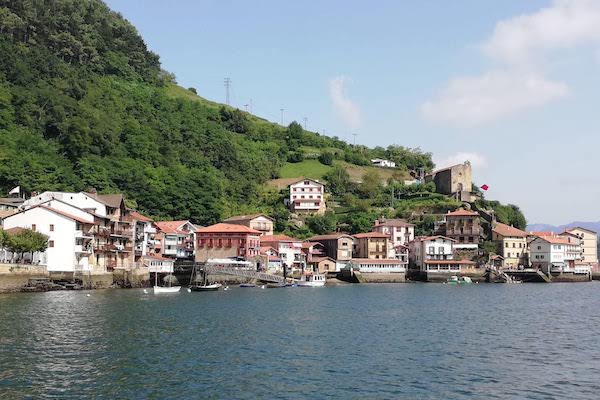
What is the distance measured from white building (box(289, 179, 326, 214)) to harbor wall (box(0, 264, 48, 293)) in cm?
7254

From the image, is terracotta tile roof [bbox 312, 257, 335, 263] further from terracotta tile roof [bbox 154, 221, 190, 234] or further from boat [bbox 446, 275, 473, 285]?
terracotta tile roof [bbox 154, 221, 190, 234]

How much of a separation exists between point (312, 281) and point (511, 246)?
46.2 meters

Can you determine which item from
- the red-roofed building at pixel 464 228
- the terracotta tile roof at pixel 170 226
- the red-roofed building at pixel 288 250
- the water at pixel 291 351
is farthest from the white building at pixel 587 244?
the water at pixel 291 351

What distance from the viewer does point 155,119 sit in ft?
524

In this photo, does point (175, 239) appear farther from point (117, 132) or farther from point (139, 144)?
point (117, 132)

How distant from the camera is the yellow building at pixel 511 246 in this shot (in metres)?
123

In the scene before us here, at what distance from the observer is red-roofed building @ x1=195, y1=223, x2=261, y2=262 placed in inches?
4158

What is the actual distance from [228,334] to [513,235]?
96.1 meters

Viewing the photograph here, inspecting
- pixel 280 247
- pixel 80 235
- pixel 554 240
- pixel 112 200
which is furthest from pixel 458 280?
pixel 80 235

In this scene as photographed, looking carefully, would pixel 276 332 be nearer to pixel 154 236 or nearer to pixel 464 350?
pixel 464 350

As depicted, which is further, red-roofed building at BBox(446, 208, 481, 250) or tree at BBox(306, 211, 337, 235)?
tree at BBox(306, 211, 337, 235)

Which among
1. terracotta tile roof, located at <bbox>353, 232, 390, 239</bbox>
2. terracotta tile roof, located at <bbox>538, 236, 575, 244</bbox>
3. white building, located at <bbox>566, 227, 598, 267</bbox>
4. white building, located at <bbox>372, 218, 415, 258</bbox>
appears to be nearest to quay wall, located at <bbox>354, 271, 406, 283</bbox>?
terracotta tile roof, located at <bbox>353, 232, 390, 239</bbox>

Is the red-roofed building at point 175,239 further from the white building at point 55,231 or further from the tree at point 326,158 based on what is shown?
the tree at point 326,158

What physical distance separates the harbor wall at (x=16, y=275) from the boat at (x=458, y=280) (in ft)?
230
